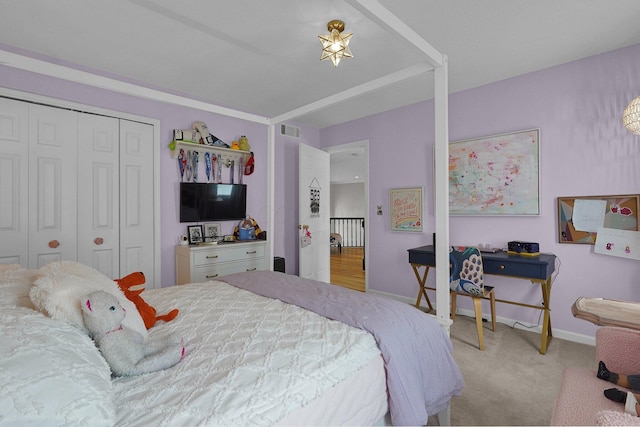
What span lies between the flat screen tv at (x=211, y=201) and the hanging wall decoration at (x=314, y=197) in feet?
3.24

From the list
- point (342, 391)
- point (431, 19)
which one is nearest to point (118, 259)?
point (342, 391)

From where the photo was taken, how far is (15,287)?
1.16m

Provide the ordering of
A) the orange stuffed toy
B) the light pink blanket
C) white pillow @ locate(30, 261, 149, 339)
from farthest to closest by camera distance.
A: the orange stuffed toy < the light pink blanket < white pillow @ locate(30, 261, 149, 339)

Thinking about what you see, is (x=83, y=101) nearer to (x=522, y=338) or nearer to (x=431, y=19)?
(x=431, y=19)

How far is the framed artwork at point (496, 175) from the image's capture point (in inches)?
118

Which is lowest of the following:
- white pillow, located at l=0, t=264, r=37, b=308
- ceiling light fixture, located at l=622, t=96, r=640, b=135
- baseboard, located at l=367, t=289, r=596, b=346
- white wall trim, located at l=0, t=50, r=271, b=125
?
baseboard, located at l=367, t=289, r=596, b=346

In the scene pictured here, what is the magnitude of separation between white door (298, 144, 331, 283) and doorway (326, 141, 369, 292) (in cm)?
45

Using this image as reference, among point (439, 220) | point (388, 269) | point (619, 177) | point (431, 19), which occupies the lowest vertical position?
point (388, 269)

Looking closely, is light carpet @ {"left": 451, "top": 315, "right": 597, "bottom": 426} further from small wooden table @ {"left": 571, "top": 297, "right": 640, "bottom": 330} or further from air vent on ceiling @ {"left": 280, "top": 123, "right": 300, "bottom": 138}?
air vent on ceiling @ {"left": 280, "top": 123, "right": 300, "bottom": 138}

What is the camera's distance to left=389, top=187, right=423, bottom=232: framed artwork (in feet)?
12.5

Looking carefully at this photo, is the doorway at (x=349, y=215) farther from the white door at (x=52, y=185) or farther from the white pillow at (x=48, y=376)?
the white pillow at (x=48, y=376)

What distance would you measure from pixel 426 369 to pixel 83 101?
11.8 ft

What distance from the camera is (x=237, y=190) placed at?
3.96 m

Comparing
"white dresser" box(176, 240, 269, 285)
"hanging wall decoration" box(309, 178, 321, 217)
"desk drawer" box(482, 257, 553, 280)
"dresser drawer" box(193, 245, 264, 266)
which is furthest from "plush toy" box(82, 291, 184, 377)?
"hanging wall decoration" box(309, 178, 321, 217)
